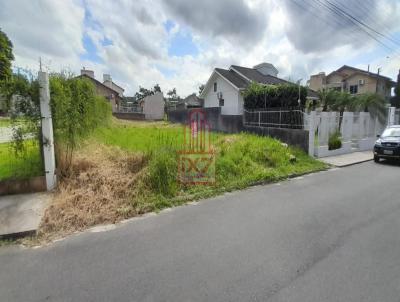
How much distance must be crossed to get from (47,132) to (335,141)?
10.9 metres

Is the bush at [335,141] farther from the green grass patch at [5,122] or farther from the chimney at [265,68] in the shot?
the chimney at [265,68]

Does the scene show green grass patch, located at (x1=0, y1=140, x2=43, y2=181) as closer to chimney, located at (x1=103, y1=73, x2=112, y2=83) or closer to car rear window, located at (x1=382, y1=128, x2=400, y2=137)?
car rear window, located at (x1=382, y1=128, x2=400, y2=137)

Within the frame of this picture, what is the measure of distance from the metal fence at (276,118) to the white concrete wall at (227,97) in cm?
497

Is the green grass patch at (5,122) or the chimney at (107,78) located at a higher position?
the chimney at (107,78)

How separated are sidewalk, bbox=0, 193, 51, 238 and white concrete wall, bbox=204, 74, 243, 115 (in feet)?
53.1

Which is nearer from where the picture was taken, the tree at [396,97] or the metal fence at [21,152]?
the metal fence at [21,152]

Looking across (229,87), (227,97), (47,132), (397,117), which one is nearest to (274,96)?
(229,87)

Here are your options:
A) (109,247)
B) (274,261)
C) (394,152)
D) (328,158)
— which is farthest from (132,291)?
(394,152)

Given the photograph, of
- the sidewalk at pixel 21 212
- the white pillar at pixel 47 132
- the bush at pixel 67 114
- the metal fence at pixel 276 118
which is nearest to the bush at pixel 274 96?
the metal fence at pixel 276 118

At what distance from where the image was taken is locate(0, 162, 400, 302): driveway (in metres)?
2.19

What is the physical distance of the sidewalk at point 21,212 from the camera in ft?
10.8

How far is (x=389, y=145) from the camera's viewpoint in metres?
8.39

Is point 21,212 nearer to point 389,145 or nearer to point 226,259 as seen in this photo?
point 226,259

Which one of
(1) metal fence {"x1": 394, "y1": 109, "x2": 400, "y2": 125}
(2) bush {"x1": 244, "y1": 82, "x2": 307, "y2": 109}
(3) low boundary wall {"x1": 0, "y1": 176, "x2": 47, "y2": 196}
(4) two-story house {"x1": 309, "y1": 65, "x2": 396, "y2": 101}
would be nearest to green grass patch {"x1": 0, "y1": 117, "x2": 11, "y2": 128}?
(3) low boundary wall {"x1": 0, "y1": 176, "x2": 47, "y2": 196}
